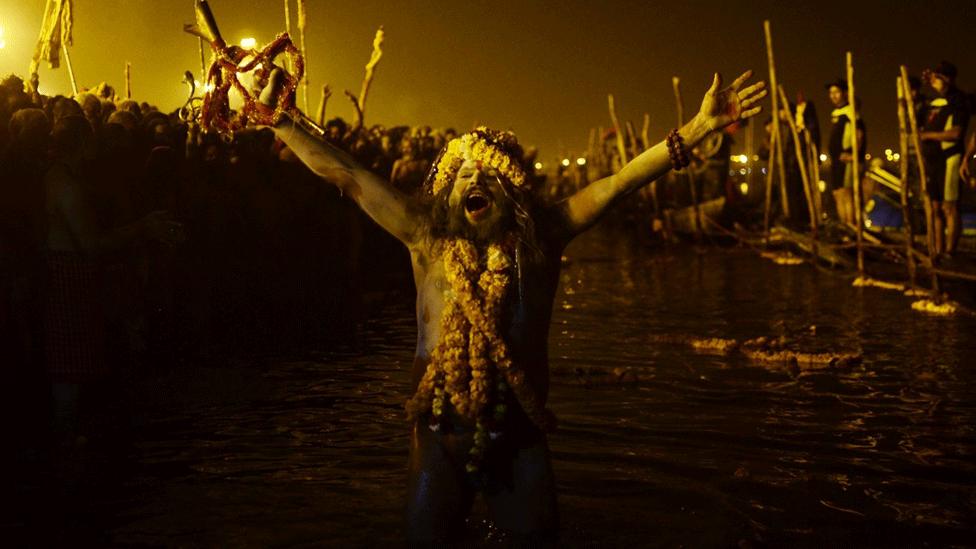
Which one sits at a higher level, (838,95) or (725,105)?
(838,95)

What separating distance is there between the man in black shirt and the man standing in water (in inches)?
530

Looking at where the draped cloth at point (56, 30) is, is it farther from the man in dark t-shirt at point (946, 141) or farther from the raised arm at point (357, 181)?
the man in dark t-shirt at point (946, 141)

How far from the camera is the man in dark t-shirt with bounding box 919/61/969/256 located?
1470 centimetres

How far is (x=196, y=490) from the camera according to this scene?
6.39m

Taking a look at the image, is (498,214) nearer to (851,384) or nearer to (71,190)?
(71,190)

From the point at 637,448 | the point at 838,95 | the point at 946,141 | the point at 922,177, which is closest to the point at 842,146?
the point at 838,95

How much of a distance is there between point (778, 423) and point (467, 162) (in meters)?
4.21

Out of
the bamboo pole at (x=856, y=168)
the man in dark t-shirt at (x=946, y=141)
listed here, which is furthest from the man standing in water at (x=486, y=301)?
the bamboo pole at (x=856, y=168)

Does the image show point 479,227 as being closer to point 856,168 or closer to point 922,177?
point 922,177

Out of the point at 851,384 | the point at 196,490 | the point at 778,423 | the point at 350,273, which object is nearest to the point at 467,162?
the point at 196,490

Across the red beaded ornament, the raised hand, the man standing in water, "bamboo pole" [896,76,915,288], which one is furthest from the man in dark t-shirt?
the red beaded ornament

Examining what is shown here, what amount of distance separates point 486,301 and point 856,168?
1318cm

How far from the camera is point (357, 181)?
468 centimetres

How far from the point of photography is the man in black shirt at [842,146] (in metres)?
17.9
